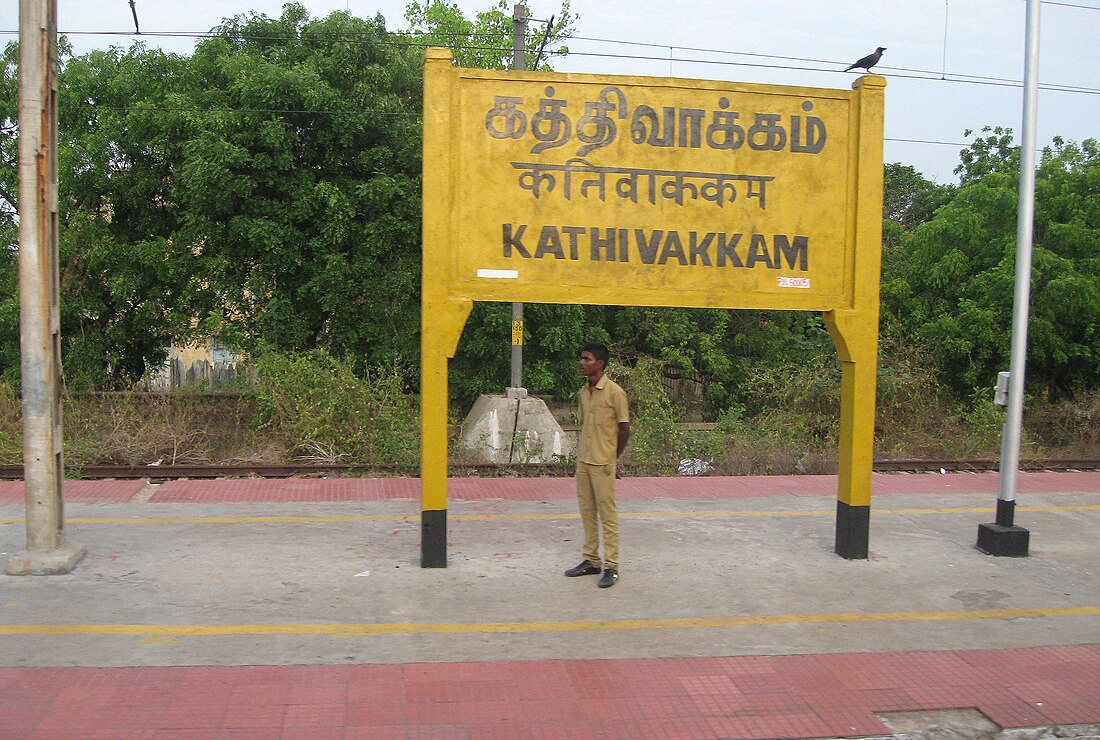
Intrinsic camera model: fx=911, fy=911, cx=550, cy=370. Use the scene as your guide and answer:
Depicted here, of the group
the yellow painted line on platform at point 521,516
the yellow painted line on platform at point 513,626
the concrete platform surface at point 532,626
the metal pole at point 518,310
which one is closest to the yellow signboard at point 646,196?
the concrete platform surface at point 532,626

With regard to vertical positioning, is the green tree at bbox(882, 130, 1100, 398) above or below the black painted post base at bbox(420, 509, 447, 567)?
above

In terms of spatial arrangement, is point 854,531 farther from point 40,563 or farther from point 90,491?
point 90,491

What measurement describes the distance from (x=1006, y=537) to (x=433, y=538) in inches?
193

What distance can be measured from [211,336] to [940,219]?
46.4 ft

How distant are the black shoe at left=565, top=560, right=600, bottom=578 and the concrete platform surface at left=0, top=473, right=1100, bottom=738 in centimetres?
6

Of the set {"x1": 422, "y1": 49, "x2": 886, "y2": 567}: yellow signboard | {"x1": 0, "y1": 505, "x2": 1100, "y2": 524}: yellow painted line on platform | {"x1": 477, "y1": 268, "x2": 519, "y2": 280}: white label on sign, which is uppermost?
{"x1": 422, "y1": 49, "x2": 886, "y2": 567}: yellow signboard

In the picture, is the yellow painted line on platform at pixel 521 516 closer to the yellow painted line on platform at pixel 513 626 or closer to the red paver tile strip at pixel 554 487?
the red paver tile strip at pixel 554 487

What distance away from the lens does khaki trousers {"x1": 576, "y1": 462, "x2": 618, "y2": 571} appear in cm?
666

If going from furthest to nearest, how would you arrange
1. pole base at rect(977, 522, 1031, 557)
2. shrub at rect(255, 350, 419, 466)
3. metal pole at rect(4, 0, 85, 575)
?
shrub at rect(255, 350, 419, 466) → pole base at rect(977, 522, 1031, 557) → metal pole at rect(4, 0, 85, 575)

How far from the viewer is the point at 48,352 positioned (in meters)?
6.72

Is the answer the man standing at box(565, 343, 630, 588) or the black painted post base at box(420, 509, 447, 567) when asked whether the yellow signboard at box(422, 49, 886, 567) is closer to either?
the black painted post base at box(420, 509, 447, 567)

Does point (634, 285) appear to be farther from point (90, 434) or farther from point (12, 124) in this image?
point (12, 124)

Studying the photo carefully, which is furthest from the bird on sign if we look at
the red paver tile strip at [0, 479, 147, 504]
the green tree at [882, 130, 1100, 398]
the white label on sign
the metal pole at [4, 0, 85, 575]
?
the green tree at [882, 130, 1100, 398]

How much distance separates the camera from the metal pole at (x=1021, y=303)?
7.73 metres
